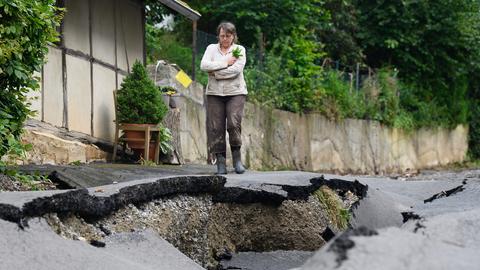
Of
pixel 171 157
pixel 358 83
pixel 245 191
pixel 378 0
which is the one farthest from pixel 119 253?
pixel 378 0

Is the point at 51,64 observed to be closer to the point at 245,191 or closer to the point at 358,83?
the point at 245,191

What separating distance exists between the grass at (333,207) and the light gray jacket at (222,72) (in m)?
1.67

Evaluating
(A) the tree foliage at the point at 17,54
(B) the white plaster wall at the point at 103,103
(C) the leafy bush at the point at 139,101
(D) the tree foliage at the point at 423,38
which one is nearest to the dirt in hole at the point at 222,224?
(A) the tree foliage at the point at 17,54

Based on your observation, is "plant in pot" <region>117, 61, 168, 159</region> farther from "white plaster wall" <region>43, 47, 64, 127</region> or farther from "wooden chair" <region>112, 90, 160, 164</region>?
"white plaster wall" <region>43, 47, 64, 127</region>

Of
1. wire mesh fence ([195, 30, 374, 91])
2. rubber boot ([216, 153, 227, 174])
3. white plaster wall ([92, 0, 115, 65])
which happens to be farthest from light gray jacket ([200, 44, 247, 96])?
wire mesh fence ([195, 30, 374, 91])

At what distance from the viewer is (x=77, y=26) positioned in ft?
37.3

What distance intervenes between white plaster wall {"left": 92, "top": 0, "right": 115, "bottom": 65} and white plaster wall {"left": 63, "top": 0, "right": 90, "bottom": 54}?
0.27 metres

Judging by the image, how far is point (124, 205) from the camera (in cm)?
559

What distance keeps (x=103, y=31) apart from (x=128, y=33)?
97cm

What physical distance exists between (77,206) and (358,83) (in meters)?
18.1

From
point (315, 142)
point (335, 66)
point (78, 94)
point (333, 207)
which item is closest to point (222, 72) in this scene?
point (333, 207)

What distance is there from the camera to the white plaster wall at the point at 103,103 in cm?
1190

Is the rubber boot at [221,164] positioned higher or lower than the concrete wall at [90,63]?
lower

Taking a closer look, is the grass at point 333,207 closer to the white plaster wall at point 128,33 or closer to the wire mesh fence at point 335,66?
the white plaster wall at point 128,33
